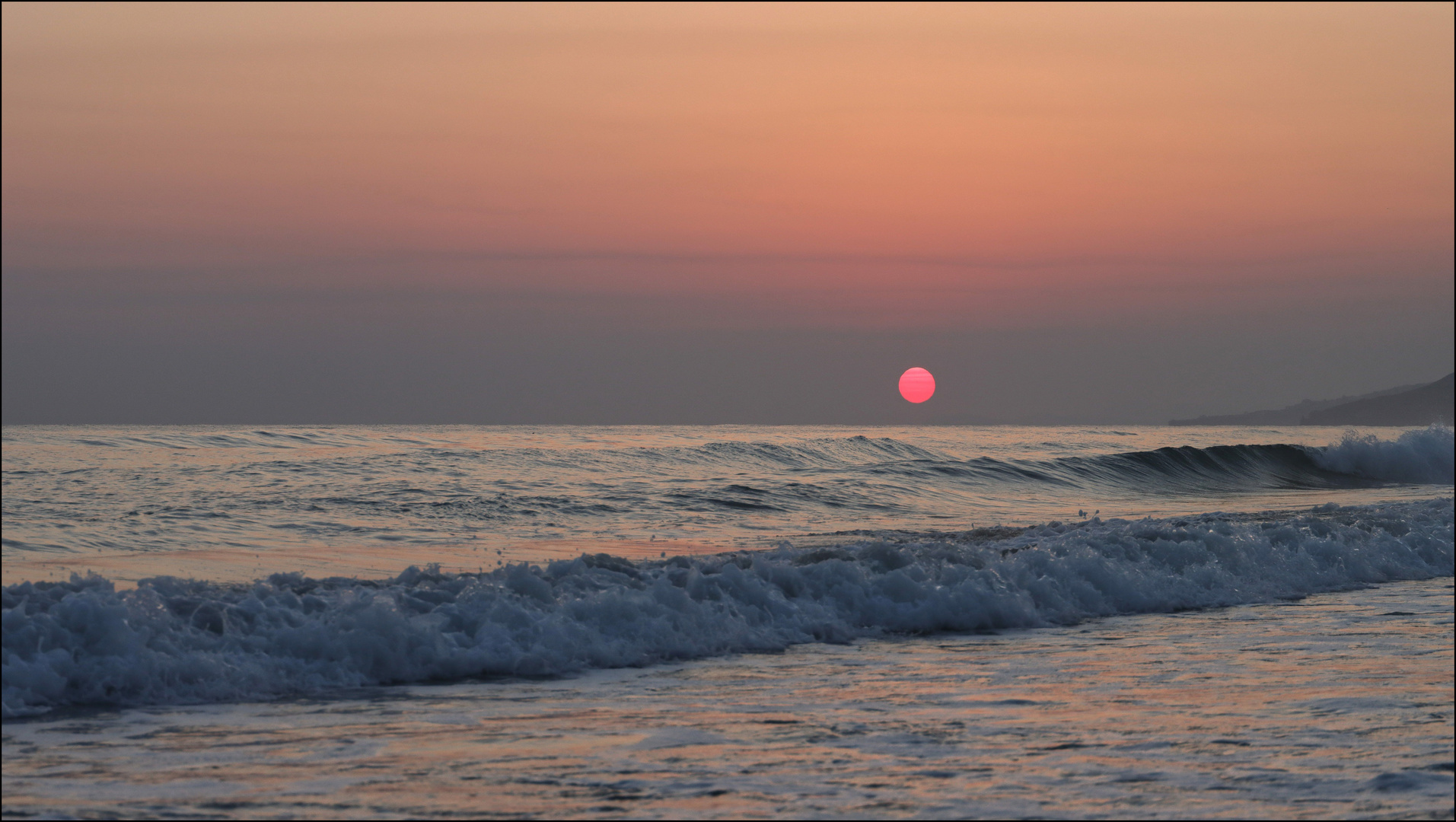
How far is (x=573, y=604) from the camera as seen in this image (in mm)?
10266

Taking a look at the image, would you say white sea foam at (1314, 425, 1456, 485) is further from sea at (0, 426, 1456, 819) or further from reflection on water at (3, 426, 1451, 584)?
sea at (0, 426, 1456, 819)

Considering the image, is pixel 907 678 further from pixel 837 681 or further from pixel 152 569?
pixel 152 569

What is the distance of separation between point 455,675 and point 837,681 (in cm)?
305

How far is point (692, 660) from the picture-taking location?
984cm

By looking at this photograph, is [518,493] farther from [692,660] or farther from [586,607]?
[692,660]

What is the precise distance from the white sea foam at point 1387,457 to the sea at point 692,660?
17734 millimetres

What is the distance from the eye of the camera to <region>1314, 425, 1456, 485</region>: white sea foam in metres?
35.3

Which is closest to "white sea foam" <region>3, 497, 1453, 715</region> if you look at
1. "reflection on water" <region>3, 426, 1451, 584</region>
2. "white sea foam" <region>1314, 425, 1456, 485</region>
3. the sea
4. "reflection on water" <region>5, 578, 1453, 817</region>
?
the sea

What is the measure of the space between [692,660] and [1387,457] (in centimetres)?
3546

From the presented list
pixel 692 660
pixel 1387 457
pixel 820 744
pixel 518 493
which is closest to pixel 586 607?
pixel 692 660

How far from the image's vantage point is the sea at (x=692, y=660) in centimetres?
577

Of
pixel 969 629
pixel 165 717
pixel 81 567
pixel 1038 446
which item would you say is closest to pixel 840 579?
pixel 969 629

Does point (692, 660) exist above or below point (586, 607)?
below

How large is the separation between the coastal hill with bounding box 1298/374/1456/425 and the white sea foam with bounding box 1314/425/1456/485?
912 millimetres
